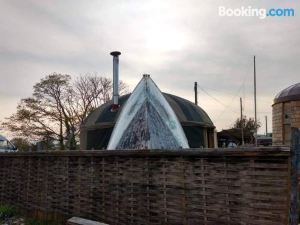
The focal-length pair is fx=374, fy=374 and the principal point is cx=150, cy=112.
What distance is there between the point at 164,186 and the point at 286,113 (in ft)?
79.5

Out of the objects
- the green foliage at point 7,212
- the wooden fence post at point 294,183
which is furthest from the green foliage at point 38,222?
the wooden fence post at point 294,183

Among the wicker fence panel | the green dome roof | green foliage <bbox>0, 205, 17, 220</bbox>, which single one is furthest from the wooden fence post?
the green dome roof

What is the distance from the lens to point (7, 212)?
9844 millimetres

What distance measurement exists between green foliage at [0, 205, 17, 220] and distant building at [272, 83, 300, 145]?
67.3 feet

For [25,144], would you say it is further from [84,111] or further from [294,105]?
[294,105]

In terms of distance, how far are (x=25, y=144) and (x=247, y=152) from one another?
34.9 meters

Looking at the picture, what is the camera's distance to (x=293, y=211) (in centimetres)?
444

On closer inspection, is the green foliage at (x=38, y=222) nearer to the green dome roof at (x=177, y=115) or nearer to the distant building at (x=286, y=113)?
the green dome roof at (x=177, y=115)

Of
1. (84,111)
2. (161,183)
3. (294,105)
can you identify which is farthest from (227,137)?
(161,183)

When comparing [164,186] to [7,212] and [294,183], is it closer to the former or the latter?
[294,183]

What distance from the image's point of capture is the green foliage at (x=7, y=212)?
9.67 meters

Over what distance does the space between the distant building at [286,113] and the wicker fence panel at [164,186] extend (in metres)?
20.9

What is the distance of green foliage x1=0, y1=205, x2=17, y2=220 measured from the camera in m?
9.67

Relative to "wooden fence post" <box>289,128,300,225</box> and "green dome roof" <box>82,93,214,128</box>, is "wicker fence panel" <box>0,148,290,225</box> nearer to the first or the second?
"wooden fence post" <box>289,128,300,225</box>
